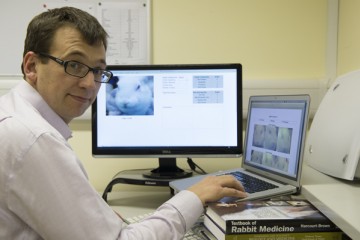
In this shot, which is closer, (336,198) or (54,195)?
(54,195)

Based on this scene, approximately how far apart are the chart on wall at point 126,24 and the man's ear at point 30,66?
2.49 feet

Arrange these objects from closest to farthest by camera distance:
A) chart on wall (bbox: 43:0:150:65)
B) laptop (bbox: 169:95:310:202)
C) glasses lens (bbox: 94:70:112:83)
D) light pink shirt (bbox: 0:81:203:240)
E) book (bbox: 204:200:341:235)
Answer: light pink shirt (bbox: 0:81:203:240), book (bbox: 204:200:341:235), glasses lens (bbox: 94:70:112:83), laptop (bbox: 169:95:310:202), chart on wall (bbox: 43:0:150:65)

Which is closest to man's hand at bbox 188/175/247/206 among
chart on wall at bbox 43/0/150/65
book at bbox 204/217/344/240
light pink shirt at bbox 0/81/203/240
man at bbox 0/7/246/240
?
man at bbox 0/7/246/240

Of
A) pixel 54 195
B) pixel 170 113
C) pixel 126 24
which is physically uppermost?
pixel 126 24

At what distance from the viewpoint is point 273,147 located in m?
1.14

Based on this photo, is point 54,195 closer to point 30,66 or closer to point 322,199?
point 30,66

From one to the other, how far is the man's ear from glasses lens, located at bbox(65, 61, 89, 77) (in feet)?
0.24

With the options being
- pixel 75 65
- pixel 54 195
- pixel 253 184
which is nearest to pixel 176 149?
pixel 253 184

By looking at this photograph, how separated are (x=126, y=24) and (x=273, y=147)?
831 mm

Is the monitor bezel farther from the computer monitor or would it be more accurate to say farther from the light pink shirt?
the light pink shirt

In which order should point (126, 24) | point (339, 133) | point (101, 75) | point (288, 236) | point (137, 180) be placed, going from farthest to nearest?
point (126, 24) → point (137, 180) → point (339, 133) → point (101, 75) → point (288, 236)

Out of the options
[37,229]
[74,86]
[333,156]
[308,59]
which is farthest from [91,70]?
[308,59]

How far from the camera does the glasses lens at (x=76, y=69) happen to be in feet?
2.67

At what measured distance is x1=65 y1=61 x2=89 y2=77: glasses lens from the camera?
81cm
